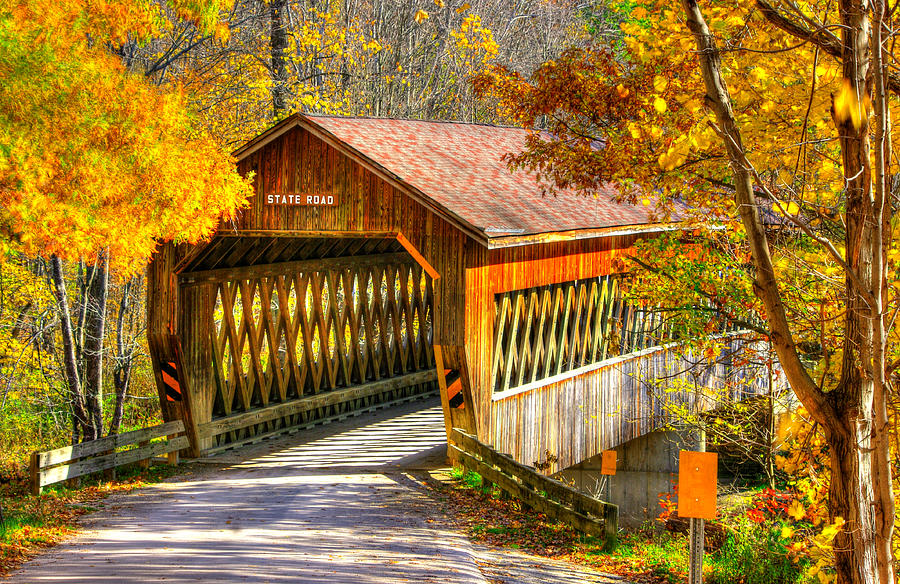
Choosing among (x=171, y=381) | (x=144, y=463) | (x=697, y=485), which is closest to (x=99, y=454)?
(x=144, y=463)

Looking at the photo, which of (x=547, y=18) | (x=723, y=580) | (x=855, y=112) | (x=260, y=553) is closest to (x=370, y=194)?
(x=260, y=553)

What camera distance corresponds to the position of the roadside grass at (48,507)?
8.46 m

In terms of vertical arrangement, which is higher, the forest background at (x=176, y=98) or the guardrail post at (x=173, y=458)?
the forest background at (x=176, y=98)

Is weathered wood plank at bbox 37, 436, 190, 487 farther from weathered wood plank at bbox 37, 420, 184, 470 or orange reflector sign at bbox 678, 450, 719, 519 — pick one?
orange reflector sign at bbox 678, 450, 719, 519

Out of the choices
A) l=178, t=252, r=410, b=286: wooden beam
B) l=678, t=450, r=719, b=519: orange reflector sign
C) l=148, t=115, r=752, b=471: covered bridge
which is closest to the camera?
l=678, t=450, r=719, b=519: orange reflector sign

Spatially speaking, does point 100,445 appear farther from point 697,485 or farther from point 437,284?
point 697,485

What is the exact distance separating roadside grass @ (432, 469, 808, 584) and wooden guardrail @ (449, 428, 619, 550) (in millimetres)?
152

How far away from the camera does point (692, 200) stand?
9875 millimetres

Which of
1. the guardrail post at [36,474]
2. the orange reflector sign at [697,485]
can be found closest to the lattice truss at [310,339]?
the guardrail post at [36,474]

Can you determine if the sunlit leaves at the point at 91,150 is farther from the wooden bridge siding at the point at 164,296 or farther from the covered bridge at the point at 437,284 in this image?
the covered bridge at the point at 437,284

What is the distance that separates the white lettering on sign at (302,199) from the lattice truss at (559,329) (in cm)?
254

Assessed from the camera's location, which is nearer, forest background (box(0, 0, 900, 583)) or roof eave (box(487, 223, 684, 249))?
forest background (box(0, 0, 900, 583))

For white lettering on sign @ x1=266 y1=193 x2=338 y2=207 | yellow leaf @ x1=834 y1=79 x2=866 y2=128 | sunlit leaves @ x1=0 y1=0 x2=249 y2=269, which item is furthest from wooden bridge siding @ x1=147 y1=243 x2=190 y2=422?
yellow leaf @ x1=834 y1=79 x2=866 y2=128

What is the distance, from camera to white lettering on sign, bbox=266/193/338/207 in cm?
1234
